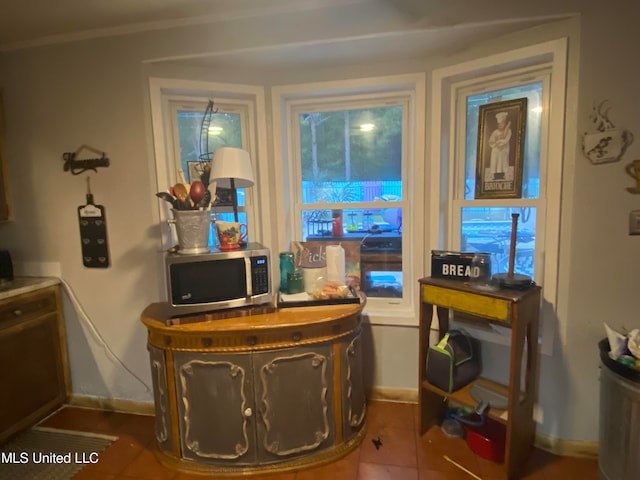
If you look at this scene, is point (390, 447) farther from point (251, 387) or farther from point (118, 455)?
point (118, 455)

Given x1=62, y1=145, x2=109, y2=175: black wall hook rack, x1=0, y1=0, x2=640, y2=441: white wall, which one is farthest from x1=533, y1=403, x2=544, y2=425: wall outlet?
x1=62, y1=145, x2=109, y2=175: black wall hook rack

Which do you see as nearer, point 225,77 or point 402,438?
point 402,438

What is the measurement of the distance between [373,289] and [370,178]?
0.74 meters

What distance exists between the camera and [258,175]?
2.23 m

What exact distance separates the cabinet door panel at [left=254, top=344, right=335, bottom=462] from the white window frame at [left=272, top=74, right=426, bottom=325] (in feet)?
2.17

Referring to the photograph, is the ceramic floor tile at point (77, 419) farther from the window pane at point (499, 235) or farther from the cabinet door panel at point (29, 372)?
the window pane at point (499, 235)

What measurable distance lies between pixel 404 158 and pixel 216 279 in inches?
52.6

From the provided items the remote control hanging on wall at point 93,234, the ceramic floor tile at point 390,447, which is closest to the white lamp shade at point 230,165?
the remote control hanging on wall at point 93,234

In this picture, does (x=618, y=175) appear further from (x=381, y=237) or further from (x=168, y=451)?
(x=168, y=451)

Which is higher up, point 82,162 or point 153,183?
point 82,162

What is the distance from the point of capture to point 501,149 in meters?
1.93

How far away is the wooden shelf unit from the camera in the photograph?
1.55 m

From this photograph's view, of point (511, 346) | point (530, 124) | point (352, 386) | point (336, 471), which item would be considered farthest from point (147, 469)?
point (530, 124)

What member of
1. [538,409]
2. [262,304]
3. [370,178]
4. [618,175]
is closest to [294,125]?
[370,178]
